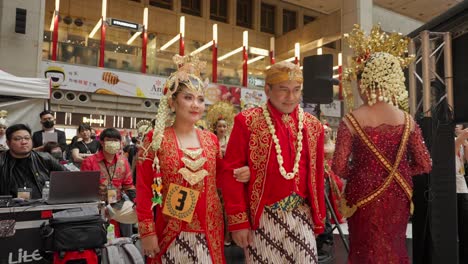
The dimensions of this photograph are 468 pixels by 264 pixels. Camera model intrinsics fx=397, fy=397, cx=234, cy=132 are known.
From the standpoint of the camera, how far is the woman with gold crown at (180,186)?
7.13 ft

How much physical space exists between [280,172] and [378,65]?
0.92 m

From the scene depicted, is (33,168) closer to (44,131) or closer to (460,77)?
(44,131)

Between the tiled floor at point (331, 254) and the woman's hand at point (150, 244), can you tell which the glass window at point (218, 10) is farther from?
the woman's hand at point (150, 244)

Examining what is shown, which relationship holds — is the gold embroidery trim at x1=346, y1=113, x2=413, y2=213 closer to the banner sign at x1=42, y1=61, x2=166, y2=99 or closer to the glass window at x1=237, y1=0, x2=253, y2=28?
the banner sign at x1=42, y1=61, x2=166, y2=99

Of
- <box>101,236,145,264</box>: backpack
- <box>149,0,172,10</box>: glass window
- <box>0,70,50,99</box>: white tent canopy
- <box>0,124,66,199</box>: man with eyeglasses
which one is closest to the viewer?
<box>101,236,145,264</box>: backpack

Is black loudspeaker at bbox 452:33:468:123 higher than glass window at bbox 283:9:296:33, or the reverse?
glass window at bbox 283:9:296:33

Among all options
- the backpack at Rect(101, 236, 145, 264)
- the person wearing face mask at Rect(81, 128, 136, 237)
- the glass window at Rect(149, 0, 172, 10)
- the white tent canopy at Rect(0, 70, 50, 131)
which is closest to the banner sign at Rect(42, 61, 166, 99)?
the glass window at Rect(149, 0, 172, 10)

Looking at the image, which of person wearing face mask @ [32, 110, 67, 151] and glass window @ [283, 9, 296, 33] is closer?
person wearing face mask @ [32, 110, 67, 151]

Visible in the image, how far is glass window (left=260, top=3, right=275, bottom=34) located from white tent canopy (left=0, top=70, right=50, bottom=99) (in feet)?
49.7

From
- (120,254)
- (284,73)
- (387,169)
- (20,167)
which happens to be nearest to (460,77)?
(387,169)

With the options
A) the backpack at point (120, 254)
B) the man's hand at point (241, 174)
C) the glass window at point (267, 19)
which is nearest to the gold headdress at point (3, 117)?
the backpack at point (120, 254)

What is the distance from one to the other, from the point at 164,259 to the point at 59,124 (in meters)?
12.0

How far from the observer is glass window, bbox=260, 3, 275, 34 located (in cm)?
2072

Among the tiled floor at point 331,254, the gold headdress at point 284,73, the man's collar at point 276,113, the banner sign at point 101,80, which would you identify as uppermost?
the banner sign at point 101,80
